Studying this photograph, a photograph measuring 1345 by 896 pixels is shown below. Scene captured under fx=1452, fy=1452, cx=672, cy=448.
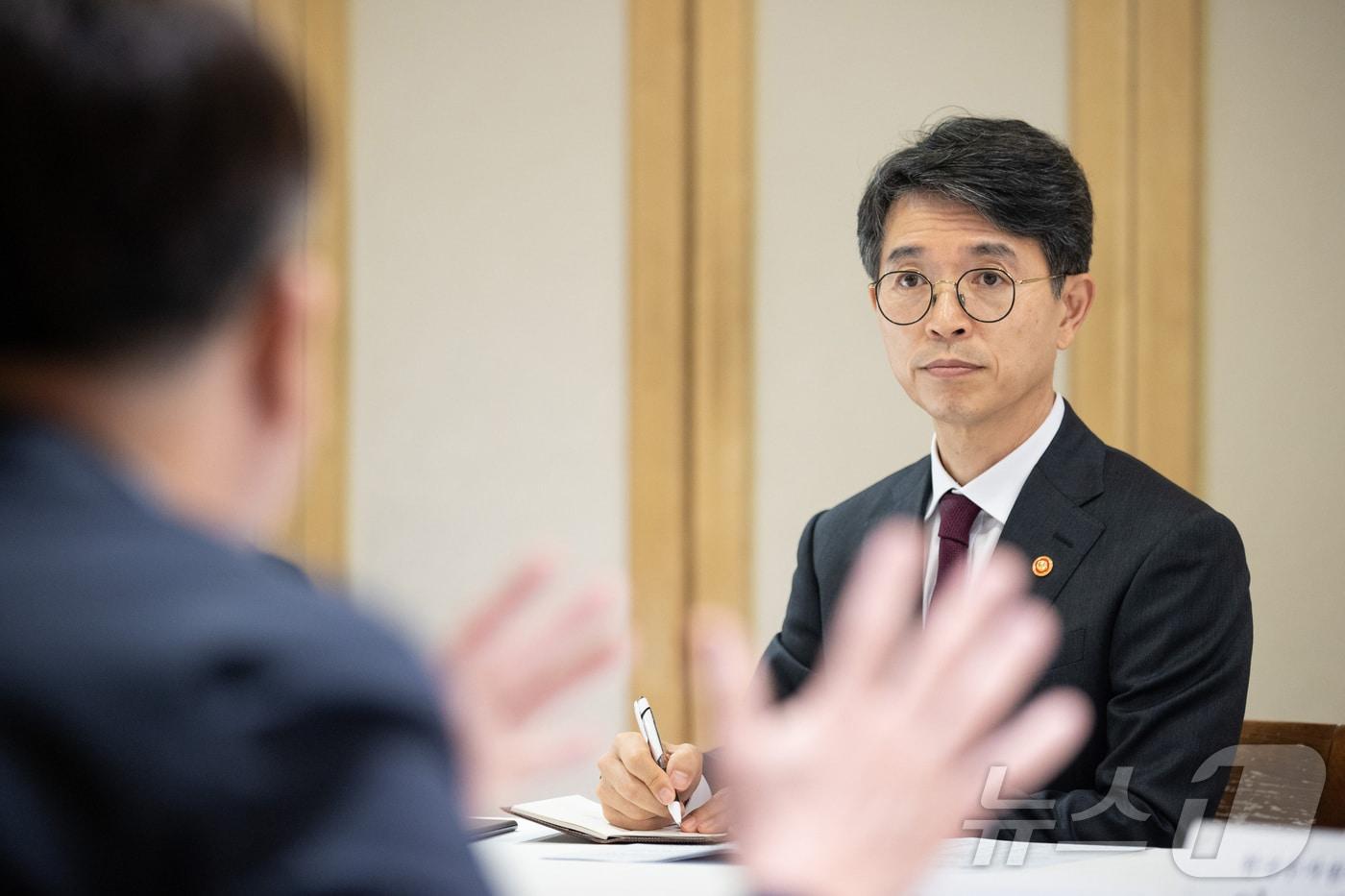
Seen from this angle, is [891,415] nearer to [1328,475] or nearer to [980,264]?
[1328,475]

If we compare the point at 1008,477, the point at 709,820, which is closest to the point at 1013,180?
the point at 1008,477

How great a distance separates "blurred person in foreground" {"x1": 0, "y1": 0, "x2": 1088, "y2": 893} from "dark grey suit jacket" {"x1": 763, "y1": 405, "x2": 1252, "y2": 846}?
1.23 meters

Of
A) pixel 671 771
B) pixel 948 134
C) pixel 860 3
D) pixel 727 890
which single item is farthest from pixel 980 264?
pixel 860 3

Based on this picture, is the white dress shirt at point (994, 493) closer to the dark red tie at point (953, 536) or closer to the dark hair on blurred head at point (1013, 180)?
the dark red tie at point (953, 536)

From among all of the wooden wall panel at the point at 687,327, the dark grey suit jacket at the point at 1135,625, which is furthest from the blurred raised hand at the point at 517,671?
the wooden wall panel at the point at 687,327

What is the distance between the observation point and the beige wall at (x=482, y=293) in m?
3.91

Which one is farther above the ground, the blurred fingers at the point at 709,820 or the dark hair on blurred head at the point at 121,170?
the dark hair on blurred head at the point at 121,170

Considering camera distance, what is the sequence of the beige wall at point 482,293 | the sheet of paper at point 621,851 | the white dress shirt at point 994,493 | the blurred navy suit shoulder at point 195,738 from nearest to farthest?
the blurred navy suit shoulder at point 195,738, the sheet of paper at point 621,851, the white dress shirt at point 994,493, the beige wall at point 482,293

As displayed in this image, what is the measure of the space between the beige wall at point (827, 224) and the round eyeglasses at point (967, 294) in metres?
1.45

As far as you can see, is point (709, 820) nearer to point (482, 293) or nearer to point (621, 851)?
point (621, 851)

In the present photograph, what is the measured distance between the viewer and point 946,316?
2.28 meters

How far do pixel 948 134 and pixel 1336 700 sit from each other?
6.77ft

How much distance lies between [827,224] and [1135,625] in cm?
203

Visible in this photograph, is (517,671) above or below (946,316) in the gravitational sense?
below
